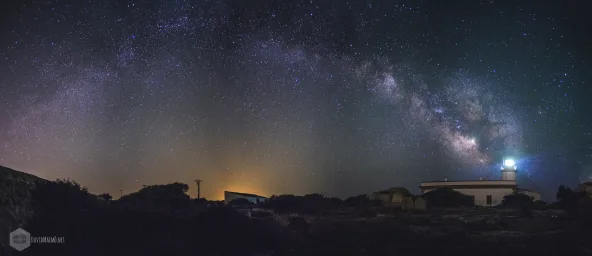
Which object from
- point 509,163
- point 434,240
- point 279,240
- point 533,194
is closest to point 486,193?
point 533,194

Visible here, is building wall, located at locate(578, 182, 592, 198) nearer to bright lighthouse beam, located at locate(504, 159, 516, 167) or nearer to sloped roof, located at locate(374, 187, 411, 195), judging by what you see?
bright lighthouse beam, located at locate(504, 159, 516, 167)

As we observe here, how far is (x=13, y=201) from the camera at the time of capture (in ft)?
41.4

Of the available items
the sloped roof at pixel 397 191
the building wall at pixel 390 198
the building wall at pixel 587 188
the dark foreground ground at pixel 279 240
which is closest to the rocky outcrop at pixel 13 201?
the dark foreground ground at pixel 279 240

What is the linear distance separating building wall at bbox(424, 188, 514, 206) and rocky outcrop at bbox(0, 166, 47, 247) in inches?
2045

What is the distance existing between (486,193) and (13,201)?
2129 inches

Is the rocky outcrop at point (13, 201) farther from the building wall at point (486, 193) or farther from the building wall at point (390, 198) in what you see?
the building wall at point (486, 193)

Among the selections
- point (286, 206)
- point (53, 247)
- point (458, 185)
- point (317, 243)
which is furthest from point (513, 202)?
point (53, 247)

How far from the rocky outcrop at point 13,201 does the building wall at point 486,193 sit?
5193 centimetres

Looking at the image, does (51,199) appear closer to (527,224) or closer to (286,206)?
(527,224)

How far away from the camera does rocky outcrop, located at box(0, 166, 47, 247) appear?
11805mm

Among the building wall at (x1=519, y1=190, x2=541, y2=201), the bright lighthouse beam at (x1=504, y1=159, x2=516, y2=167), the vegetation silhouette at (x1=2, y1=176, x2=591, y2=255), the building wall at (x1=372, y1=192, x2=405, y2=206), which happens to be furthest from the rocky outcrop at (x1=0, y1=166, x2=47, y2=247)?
the bright lighthouse beam at (x1=504, y1=159, x2=516, y2=167)

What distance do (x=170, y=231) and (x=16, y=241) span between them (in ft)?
15.2

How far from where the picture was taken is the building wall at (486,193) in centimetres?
5678

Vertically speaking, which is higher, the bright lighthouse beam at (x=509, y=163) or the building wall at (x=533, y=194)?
the bright lighthouse beam at (x=509, y=163)
